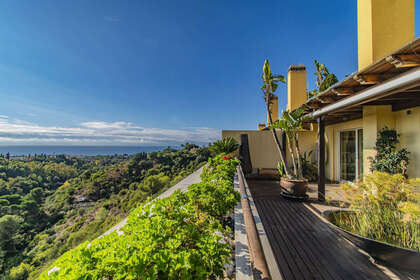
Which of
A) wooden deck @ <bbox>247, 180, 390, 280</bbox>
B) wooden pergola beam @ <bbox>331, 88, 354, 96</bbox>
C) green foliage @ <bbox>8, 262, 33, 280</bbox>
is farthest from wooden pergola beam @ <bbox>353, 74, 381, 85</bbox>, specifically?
green foliage @ <bbox>8, 262, 33, 280</bbox>

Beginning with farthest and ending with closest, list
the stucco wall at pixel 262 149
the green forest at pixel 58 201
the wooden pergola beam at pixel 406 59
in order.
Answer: the green forest at pixel 58 201
the stucco wall at pixel 262 149
the wooden pergola beam at pixel 406 59

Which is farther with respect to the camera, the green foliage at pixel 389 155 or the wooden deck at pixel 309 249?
the green foliage at pixel 389 155

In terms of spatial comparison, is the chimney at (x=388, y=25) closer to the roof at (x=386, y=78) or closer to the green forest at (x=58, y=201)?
the roof at (x=386, y=78)

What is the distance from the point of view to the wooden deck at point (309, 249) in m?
2.12

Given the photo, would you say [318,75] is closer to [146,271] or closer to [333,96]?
[333,96]

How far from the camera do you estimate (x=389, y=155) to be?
147 inches

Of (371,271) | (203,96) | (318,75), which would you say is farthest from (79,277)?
(203,96)

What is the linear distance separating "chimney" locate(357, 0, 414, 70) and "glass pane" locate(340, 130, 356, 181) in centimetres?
279

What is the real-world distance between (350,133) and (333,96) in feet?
10.7

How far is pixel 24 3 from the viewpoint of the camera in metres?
11.0

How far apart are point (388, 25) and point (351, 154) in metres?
3.75

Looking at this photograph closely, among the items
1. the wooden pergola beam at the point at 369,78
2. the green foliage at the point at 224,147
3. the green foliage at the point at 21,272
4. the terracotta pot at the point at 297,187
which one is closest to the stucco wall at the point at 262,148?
the green foliage at the point at 224,147

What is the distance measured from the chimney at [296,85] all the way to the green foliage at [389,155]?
4.51 meters

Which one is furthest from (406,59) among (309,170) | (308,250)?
(309,170)
